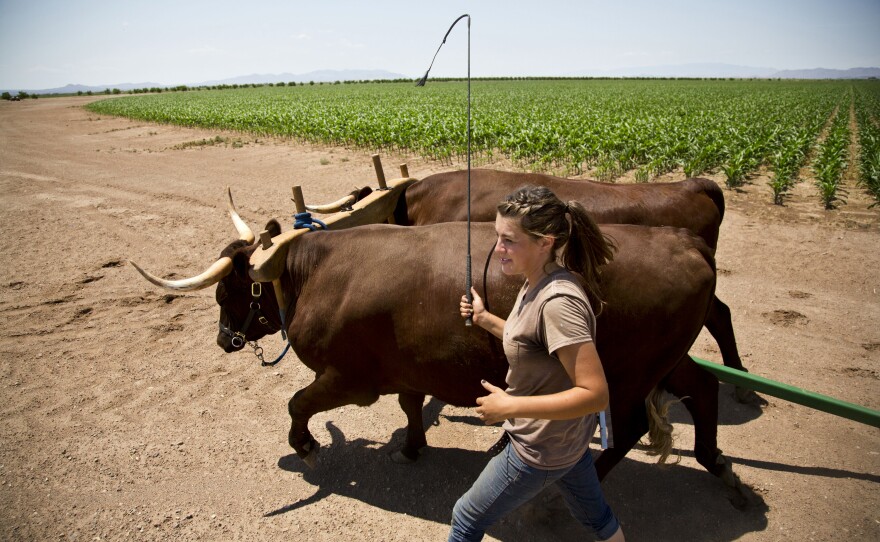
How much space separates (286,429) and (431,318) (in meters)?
2.14

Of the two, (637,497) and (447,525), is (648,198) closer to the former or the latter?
(637,497)

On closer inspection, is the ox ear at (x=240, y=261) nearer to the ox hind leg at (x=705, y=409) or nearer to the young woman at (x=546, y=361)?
the young woman at (x=546, y=361)

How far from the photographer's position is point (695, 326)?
275 cm

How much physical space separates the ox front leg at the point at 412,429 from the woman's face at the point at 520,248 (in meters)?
2.19

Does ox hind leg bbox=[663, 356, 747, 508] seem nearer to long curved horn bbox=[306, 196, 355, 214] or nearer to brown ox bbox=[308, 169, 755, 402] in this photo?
brown ox bbox=[308, 169, 755, 402]

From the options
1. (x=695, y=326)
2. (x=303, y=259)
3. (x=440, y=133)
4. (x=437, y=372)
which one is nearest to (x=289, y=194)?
(x=440, y=133)

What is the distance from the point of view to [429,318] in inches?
117

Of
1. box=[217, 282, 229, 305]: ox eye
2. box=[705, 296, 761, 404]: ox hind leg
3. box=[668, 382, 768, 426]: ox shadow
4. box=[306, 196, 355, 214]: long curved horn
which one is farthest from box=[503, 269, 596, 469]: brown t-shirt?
box=[306, 196, 355, 214]: long curved horn

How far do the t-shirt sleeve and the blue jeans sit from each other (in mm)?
618

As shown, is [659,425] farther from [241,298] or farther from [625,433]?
[241,298]

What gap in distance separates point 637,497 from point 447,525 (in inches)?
52.6

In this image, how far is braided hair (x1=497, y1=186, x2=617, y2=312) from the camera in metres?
1.84

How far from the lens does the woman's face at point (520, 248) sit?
6.17 feet

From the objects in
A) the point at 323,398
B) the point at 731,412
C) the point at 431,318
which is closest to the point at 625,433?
the point at 431,318
